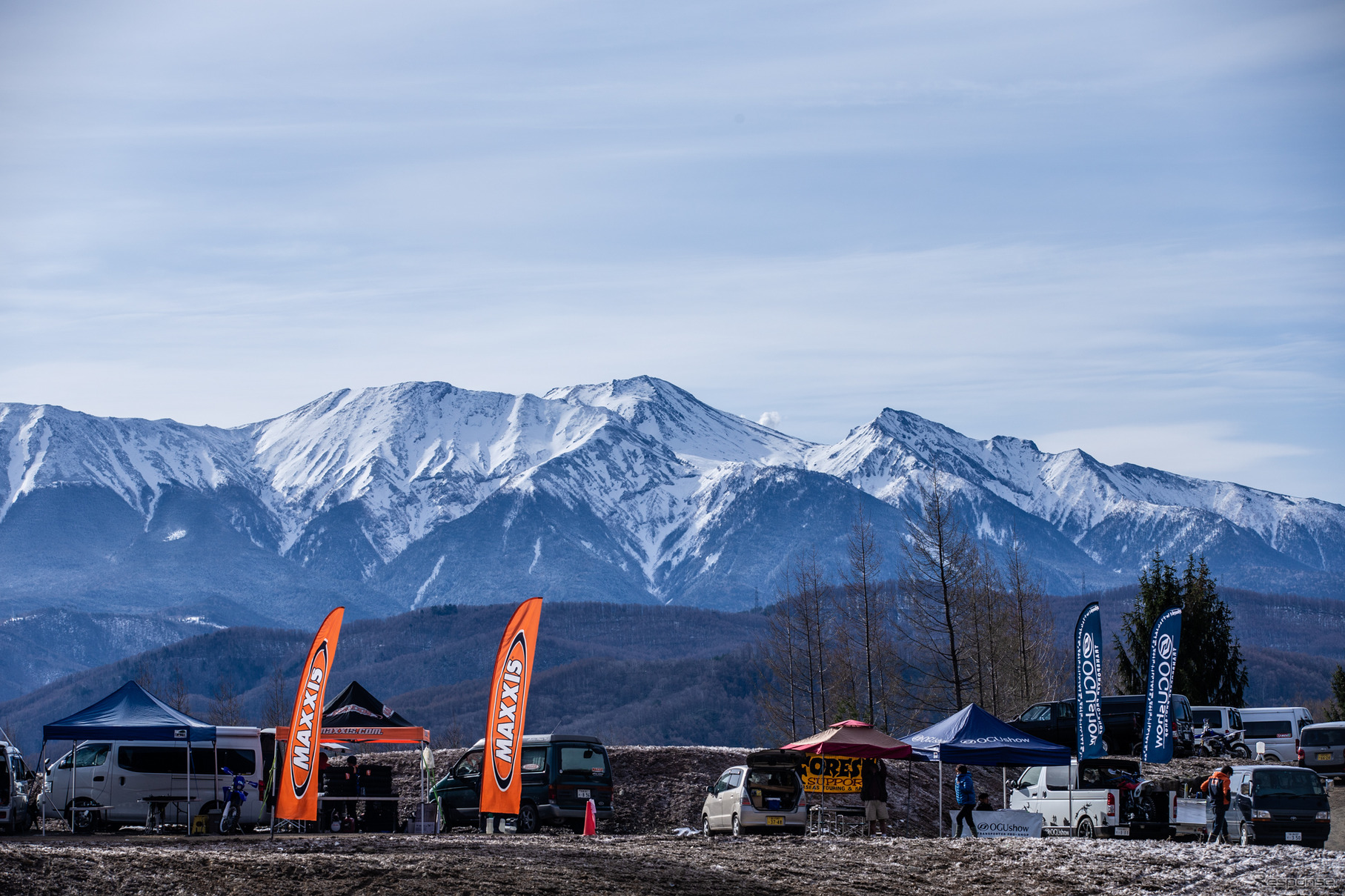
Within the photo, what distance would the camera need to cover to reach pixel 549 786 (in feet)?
94.0

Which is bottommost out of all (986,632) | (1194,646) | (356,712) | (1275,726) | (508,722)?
(1275,726)

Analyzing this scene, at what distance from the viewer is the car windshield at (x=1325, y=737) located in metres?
38.9

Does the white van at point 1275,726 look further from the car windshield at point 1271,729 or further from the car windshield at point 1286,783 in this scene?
the car windshield at point 1286,783

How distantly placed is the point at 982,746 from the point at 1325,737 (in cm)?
1546

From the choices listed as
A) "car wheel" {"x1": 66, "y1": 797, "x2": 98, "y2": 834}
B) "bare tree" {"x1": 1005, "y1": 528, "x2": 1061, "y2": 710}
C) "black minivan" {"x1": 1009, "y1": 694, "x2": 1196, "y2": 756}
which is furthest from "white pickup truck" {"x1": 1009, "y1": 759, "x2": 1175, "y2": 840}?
"bare tree" {"x1": 1005, "y1": 528, "x2": 1061, "y2": 710}

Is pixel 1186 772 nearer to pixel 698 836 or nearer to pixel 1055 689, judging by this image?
pixel 698 836

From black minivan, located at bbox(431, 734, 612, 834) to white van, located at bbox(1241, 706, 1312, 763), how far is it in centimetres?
2604

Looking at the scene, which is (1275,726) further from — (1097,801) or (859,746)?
(859,746)

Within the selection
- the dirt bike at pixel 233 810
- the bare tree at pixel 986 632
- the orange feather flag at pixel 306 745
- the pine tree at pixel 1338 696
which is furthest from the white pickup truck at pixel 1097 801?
the pine tree at pixel 1338 696

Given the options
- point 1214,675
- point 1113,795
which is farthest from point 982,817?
point 1214,675

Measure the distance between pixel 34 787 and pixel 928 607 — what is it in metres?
29.7

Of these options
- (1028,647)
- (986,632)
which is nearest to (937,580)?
(986,632)

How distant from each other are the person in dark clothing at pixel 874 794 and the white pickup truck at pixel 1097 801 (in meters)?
2.98

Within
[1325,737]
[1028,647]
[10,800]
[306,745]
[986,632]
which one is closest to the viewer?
[306,745]
